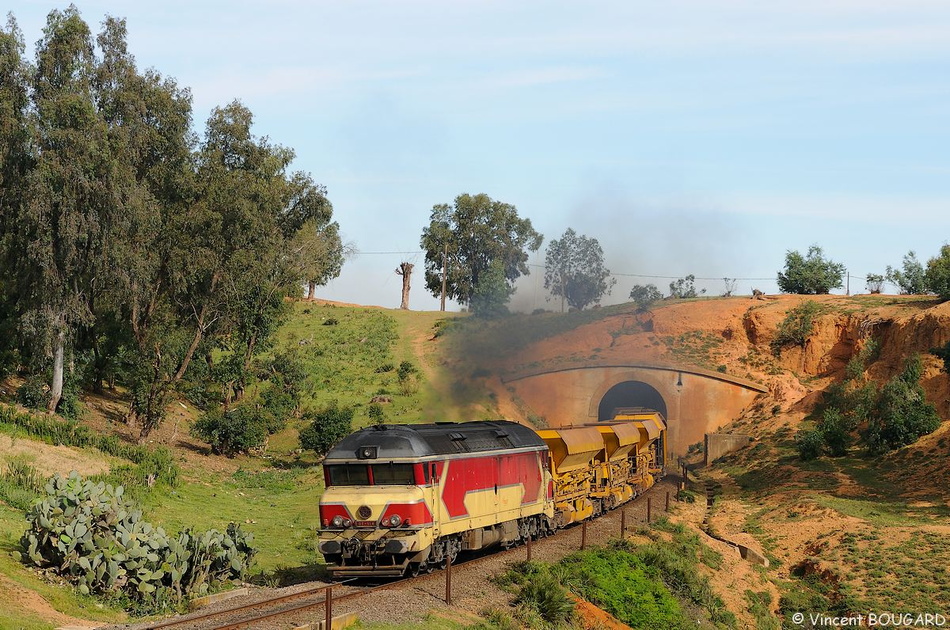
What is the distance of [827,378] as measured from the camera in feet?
249

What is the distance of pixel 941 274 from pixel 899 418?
77.6 feet

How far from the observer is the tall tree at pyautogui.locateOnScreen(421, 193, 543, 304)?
118 metres

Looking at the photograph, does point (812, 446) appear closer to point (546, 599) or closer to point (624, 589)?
point (624, 589)

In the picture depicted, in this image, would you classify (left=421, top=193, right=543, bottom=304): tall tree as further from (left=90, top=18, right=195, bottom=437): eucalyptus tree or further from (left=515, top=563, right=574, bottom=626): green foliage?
(left=515, top=563, right=574, bottom=626): green foliage

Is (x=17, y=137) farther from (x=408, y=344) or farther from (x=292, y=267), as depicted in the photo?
(x=408, y=344)

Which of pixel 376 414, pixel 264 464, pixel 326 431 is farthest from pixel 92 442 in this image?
pixel 376 414

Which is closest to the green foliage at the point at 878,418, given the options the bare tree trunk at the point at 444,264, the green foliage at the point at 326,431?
the green foliage at the point at 326,431

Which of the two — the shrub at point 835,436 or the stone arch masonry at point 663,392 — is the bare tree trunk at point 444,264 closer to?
the stone arch masonry at point 663,392

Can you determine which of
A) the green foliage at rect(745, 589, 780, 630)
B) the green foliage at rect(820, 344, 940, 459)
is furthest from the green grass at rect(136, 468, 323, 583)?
the green foliage at rect(820, 344, 940, 459)

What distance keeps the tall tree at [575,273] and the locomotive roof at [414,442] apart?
58766 mm

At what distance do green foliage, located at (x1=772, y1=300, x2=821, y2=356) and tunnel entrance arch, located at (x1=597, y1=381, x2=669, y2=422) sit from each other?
11031 mm

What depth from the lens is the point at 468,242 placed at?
11812 cm

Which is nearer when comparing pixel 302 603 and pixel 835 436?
pixel 302 603

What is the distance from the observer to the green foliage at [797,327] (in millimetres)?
77812
